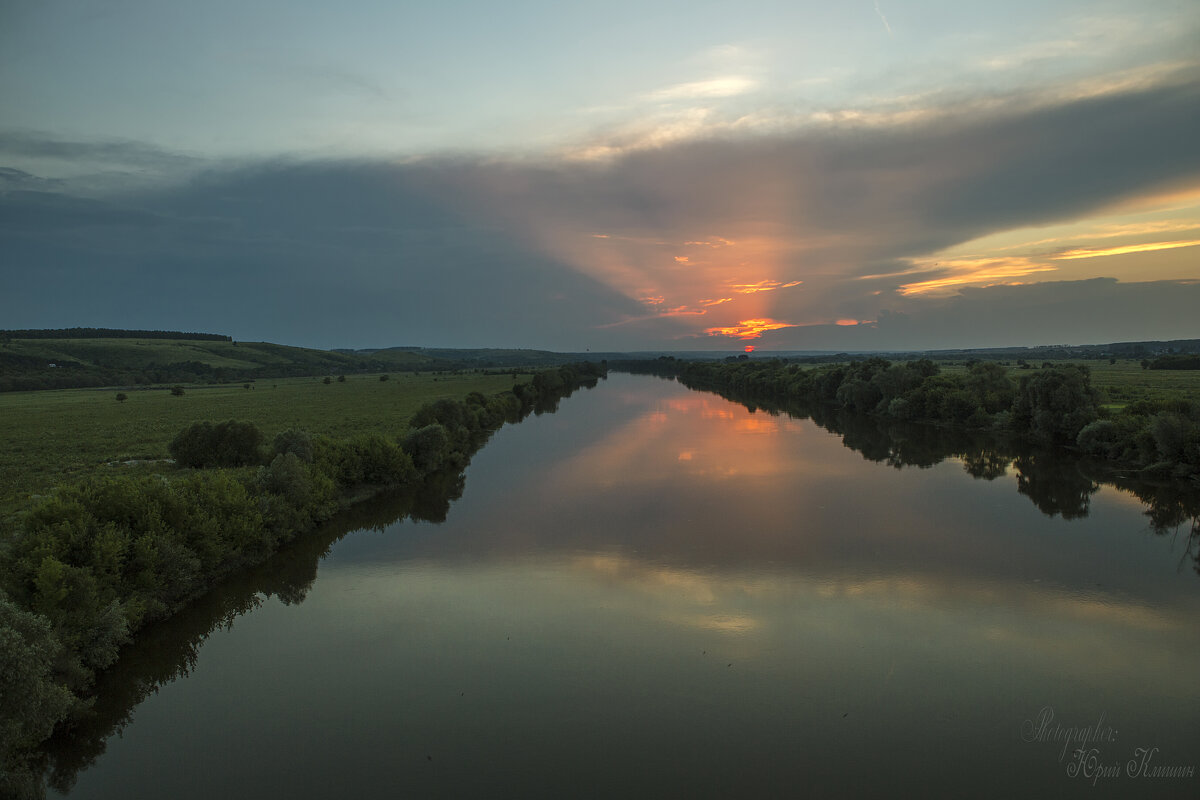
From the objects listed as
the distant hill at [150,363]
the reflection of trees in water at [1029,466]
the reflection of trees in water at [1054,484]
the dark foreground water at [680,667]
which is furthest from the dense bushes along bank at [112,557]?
the distant hill at [150,363]

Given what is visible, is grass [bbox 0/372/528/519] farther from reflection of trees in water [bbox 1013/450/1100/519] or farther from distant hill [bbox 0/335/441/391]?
reflection of trees in water [bbox 1013/450/1100/519]

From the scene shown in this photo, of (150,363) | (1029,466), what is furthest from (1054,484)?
(150,363)

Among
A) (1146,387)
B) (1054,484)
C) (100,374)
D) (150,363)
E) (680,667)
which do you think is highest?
(1146,387)

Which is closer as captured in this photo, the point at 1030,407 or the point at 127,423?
the point at 1030,407

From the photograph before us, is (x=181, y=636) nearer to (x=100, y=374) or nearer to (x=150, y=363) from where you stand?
(x=100, y=374)

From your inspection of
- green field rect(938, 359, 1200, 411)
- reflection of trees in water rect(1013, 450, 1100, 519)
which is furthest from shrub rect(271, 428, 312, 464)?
green field rect(938, 359, 1200, 411)

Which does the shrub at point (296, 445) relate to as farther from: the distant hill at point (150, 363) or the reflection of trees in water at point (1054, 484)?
the distant hill at point (150, 363)
